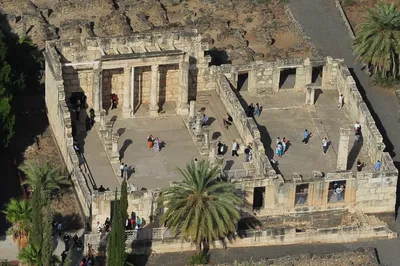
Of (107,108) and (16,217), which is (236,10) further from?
(16,217)

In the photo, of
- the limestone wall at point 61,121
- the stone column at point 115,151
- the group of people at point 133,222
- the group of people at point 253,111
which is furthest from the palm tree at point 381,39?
the group of people at point 133,222

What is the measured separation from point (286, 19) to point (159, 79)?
19193 mm

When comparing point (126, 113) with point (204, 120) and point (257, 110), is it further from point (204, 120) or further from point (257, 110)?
point (257, 110)

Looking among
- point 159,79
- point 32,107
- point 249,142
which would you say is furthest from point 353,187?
point 32,107

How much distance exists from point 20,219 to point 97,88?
14151 millimetres

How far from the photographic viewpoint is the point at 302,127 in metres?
121

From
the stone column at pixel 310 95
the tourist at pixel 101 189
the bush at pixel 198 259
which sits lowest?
the bush at pixel 198 259

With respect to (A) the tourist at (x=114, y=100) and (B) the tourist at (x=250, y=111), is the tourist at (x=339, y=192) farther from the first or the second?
(A) the tourist at (x=114, y=100)

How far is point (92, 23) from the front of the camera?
444 feet

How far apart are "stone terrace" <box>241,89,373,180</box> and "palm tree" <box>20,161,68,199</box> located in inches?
572

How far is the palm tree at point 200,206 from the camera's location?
106562mm

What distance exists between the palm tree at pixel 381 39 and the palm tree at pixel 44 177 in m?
25.1

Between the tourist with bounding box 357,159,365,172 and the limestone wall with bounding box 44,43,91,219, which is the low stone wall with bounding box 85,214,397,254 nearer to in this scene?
the tourist with bounding box 357,159,365,172

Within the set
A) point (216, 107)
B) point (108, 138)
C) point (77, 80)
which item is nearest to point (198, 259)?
point (108, 138)
